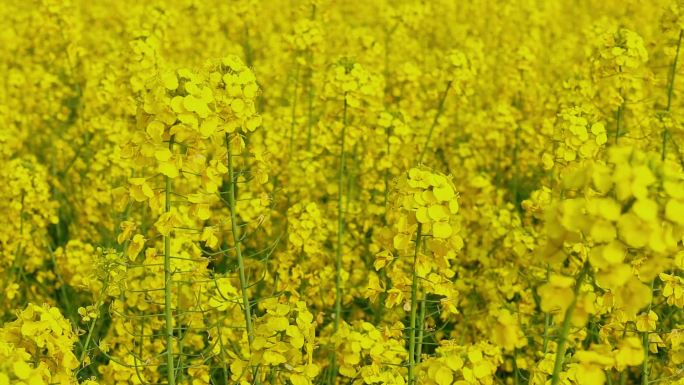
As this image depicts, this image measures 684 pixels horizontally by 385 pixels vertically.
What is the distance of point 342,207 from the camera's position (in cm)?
478

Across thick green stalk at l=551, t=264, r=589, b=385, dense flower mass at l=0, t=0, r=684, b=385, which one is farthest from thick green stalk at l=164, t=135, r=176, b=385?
thick green stalk at l=551, t=264, r=589, b=385

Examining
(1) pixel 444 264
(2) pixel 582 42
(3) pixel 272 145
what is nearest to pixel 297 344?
(1) pixel 444 264

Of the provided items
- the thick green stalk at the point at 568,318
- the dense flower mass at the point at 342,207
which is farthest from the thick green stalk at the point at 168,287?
the thick green stalk at the point at 568,318

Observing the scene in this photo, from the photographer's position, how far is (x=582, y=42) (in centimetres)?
896

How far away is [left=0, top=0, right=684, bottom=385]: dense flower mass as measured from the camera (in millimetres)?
2521

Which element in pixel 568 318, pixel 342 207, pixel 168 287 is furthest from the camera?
pixel 342 207

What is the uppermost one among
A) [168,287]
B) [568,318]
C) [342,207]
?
[568,318]

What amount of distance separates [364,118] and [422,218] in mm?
2354

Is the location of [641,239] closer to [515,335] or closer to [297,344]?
[515,335]

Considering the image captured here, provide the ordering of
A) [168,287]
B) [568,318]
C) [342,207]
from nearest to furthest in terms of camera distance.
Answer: [568,318] < [168,287] < [342,207]

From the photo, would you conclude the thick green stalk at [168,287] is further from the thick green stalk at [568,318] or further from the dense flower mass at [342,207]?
the thick green stalk at [568,318]

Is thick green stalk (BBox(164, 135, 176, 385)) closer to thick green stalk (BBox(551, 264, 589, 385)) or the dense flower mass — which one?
the dense flower mass

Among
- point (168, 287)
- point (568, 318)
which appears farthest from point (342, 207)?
point (568, 318)

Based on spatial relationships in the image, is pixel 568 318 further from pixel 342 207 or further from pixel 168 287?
pixel 342 207
